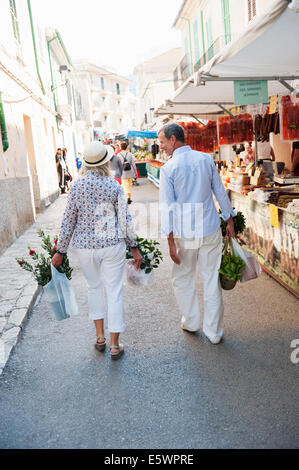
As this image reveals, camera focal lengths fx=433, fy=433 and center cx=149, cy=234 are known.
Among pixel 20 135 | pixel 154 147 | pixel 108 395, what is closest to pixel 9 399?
pixel 108 395

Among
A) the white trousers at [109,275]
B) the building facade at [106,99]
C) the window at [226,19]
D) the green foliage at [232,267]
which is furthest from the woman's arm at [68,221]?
the building facade at [106,99]

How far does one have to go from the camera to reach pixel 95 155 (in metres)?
3.45

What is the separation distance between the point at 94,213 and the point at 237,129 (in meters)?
6.83

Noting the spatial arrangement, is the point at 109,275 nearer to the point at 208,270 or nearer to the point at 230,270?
the point at 208,270

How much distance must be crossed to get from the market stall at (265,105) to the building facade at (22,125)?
11.5 feet

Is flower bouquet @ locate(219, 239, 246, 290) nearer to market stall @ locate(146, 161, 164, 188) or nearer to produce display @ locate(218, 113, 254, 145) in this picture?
produce display @ locate(218, 113, 254, 145)

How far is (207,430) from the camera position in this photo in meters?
2.66

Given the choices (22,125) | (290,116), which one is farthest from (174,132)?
(22,125)

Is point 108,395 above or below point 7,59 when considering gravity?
below

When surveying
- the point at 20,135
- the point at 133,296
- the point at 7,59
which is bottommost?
the point at 133,296

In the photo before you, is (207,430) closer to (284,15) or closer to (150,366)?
(150,366)

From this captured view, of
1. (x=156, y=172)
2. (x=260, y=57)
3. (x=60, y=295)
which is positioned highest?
(x=260, y=57)

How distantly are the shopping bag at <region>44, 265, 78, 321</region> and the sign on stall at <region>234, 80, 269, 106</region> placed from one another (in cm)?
386
